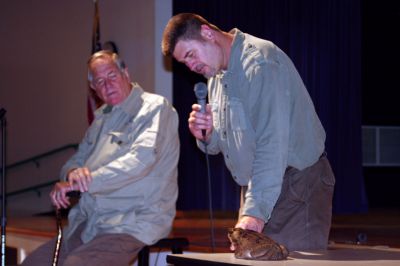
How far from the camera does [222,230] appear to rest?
5.90 m

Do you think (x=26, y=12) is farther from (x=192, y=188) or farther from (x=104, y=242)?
(x=104, y=242)

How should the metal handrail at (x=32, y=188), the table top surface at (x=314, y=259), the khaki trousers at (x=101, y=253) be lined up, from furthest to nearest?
the metal handrail at (x=32, y=188) < the khaki trousers at (x=101, y=253) < the table top surface at (x=314, y=259)

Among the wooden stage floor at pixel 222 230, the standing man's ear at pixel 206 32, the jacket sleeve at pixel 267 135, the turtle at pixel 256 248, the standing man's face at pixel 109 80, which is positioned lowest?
the wooden stage floor at pixel 222 230

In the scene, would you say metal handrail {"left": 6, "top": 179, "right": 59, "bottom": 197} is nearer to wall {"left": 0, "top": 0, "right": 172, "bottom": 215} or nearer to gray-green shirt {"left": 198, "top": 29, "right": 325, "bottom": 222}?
wall {"left": 0, "top": 0, "right": 172, "bottom": 215}

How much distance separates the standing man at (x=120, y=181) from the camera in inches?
118

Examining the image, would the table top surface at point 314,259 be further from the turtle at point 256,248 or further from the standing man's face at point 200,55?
the standing man's face at point 200,55

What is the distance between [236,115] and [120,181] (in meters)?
0.85

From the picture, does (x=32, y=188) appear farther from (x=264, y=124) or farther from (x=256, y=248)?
(x=256, y=248)

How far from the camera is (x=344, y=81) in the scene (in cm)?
831

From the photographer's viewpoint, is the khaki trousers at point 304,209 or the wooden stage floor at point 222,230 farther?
the wooden stage floor at point 222,230

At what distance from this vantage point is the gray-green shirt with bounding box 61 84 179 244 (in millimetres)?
3021

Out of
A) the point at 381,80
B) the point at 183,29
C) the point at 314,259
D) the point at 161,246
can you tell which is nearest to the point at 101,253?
the point at 161,246

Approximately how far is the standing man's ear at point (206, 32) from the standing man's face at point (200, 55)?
1 cm

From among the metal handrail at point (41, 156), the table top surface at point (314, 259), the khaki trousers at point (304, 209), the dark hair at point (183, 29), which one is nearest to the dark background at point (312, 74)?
the metal handrail at point (41, 156)
